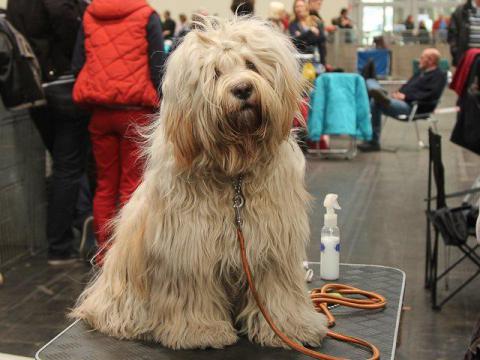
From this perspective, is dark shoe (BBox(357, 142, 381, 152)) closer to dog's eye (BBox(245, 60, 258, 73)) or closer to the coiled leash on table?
the coiled leash on table

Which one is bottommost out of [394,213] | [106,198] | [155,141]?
[394,213]

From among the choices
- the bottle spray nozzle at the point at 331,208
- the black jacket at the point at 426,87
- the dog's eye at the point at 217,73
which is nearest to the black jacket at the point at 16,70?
the bottle spray nozzle at the point at 331,208

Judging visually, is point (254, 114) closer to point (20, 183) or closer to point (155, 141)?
point (155, 141)

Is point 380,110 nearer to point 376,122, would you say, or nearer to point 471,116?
point 376,122

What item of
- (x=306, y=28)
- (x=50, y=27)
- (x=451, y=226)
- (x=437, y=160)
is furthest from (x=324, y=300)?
(x=306, y=28)

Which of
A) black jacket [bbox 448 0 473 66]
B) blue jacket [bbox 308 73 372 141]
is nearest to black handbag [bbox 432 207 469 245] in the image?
black jacket [bbox 448 0 473 66]

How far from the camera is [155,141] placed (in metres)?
2.27

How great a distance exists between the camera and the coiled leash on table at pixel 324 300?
221 cm

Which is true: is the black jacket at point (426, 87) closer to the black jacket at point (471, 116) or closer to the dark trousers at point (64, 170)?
the black jacket at point (471, 116)

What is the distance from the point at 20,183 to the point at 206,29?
325 centimetres

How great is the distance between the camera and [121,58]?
443 cm

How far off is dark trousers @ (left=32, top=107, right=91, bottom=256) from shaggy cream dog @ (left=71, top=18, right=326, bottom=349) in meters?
2.58

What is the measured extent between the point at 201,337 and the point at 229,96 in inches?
27.7

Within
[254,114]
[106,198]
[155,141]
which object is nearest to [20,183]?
[106,198]
